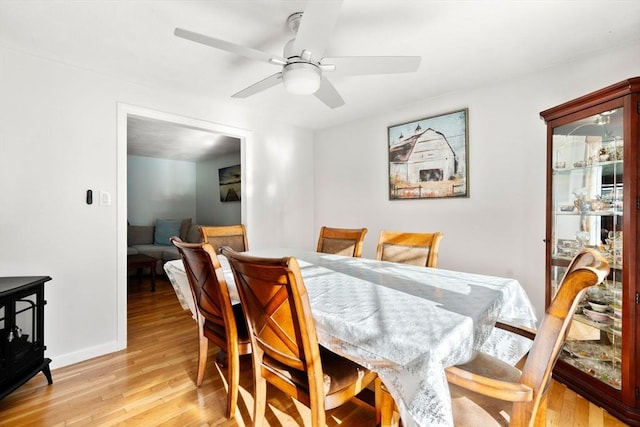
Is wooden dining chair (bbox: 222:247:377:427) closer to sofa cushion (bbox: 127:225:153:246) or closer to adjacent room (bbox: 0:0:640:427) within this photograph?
adjacent room (bbox: 0:0:640:427)

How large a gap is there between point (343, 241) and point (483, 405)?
5.36 feet

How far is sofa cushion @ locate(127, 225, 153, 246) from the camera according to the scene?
5281mm

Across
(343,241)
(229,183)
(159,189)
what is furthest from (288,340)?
(159,189)

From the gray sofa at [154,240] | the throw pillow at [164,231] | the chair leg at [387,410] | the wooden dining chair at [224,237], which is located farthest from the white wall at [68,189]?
the throw pillow at [164,231]

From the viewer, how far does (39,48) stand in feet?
6.62

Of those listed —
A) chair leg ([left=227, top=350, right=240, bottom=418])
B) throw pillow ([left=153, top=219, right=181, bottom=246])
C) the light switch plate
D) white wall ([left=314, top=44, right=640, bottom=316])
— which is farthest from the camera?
throw pillow ([left=153, top=219, right=181, bottom=246])

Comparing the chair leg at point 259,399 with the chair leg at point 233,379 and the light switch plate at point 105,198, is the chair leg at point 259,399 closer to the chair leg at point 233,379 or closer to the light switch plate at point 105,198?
the chair leg at point 233,379

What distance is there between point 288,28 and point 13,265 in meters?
2.45

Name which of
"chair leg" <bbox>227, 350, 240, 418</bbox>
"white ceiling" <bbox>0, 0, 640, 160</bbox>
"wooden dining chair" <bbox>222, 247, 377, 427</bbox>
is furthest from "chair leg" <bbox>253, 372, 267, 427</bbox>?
"white ceiling" <bbox>0, 0, 640, 160</bbox>

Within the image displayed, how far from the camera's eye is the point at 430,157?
9.67 feet

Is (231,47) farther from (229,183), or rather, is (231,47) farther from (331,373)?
(229,183)

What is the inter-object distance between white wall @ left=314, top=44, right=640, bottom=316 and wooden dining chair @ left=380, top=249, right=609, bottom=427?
5.18 feet

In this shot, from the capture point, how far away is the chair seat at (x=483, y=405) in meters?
0.93

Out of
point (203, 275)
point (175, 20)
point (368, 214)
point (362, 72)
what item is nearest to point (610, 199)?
point (362, 72)
